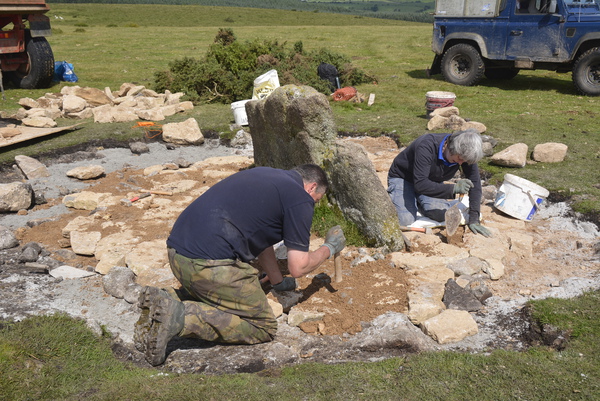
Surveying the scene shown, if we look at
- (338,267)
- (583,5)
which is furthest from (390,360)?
(583,5)

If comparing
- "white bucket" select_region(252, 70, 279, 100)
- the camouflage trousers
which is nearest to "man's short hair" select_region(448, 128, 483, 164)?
the camouflage trousers

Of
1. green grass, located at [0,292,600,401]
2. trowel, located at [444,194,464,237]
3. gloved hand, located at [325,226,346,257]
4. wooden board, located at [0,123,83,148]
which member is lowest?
green grass, located at [0,292,600,401]

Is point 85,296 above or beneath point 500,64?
beneath

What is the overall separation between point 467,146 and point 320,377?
292cm

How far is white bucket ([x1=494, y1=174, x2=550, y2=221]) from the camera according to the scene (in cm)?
633

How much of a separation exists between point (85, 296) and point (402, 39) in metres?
24.5

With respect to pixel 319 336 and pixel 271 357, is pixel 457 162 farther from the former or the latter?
pixel 271 357

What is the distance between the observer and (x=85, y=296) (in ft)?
16.2

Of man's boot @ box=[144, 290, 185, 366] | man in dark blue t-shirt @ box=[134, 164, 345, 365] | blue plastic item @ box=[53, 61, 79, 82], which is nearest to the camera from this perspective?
man's boot @ box=[144, 290, 185, 366]

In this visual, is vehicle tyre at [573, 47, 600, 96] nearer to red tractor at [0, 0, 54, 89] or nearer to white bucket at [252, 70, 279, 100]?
white bucket at [252, 70, 279, 100]

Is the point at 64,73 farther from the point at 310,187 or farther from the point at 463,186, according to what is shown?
the point at 310,187

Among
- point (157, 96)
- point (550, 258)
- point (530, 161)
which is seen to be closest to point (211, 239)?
point (550, 258)

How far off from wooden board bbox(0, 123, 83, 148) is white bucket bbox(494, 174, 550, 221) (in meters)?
7.90

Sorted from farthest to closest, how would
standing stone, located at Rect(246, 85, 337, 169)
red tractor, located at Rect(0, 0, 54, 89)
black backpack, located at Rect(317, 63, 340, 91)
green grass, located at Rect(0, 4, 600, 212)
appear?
black backpack, located at Rect(317, 63, 340, 91)
red tractor, located at Rect(0, 0, 54, 89)
green grass, located at Rect(0, 4, 600, 212)
standing stone, located at Rect(246, 85, 337, 169)
